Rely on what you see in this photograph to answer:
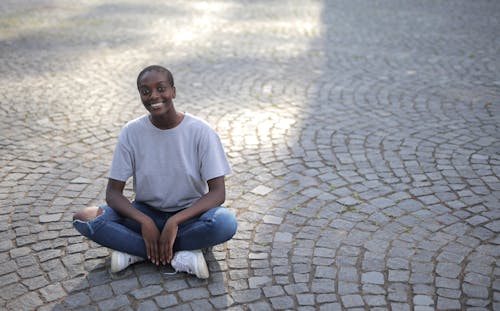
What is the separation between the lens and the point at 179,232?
3580mm

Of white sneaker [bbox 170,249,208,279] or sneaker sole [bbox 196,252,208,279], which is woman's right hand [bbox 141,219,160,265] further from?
sneaker sole [bbox 196,252,208,279]

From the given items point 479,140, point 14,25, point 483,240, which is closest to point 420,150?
point 479,140

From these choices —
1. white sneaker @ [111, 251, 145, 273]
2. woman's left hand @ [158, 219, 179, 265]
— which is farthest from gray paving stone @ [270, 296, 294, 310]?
white sneaker @ [111, 251, 145, 273]

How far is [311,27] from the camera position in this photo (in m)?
12.0

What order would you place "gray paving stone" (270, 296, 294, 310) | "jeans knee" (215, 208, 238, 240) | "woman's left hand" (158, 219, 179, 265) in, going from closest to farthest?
"gray paving stone" (270, 296, 294, 310) → "woman's left hand" (158, 219, 179, 265) → "jeans knee" (215, 208, 238, 240)

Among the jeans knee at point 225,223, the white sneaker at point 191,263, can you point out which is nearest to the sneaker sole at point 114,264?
the white sneaker at point 191,263

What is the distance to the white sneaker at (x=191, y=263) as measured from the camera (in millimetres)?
3490

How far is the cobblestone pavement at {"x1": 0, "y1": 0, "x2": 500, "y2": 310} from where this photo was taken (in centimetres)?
347

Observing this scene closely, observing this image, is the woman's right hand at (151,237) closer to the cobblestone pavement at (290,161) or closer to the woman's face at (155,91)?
the cobblestone pavement at (290,161)

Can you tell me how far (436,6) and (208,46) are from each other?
7.78 m

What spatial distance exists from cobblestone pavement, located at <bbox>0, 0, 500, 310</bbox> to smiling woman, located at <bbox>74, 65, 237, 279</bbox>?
233 mm

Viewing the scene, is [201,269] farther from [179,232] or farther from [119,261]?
[119,261]

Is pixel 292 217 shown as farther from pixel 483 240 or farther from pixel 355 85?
pixel 355 85

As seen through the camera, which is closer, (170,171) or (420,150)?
(170,171)
